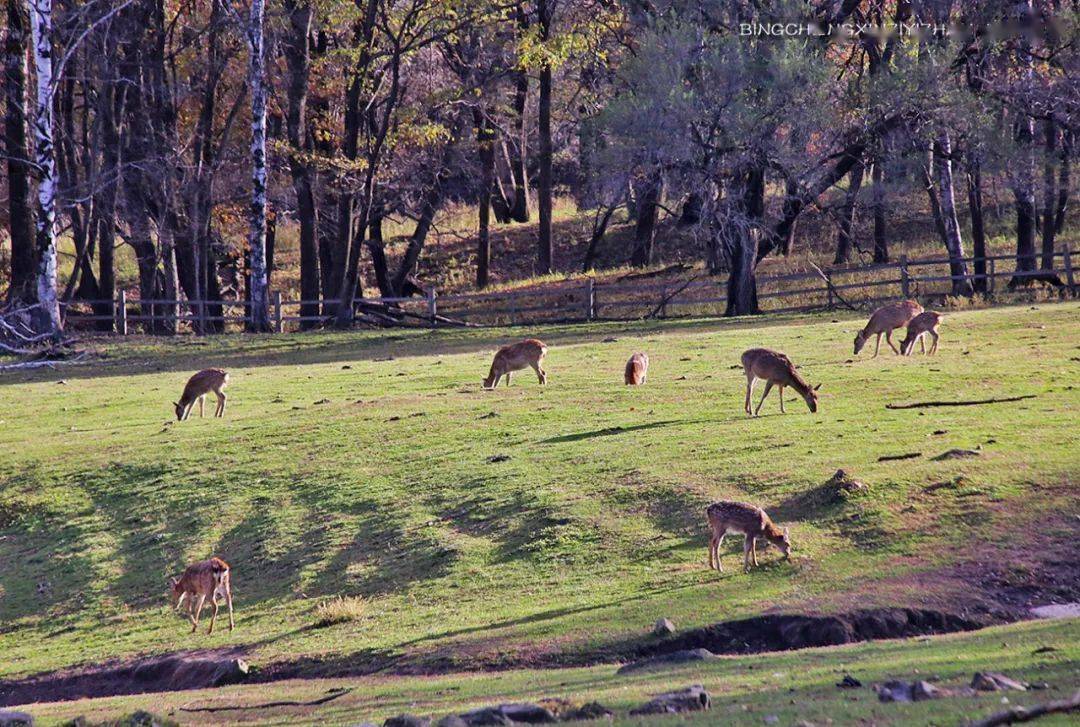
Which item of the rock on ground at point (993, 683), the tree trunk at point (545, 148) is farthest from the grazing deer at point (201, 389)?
the tree trunk at point (545, 148)

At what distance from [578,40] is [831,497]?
119ft

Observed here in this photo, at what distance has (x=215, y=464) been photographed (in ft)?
75.0

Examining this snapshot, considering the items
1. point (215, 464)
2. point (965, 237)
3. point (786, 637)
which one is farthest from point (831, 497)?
point (965, 237)

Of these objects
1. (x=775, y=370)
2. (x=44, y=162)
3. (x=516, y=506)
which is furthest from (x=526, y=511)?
(x=44, y=162)

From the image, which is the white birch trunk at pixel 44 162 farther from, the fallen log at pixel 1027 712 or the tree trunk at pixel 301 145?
the fallen log at pixel 1027 712

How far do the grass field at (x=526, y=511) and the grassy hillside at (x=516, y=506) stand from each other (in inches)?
2.0

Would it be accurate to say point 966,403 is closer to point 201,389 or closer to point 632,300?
point 201,389

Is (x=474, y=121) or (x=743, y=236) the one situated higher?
(x=474, y=121)

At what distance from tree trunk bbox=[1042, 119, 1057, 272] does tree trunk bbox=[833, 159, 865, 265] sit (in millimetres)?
6184

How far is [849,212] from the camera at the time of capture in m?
54.0

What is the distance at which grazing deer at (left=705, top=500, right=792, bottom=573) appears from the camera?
14.8 meters

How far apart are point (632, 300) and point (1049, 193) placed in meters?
14.9

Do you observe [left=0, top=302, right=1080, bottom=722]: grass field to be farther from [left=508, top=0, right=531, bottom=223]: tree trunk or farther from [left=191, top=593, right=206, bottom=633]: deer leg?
[left=508, top=0, right=531, bottom=223]: tree trunk

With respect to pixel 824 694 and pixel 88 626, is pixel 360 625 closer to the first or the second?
pixel 88 626
